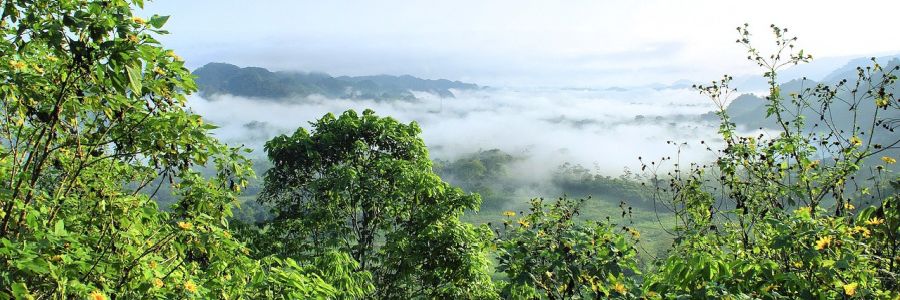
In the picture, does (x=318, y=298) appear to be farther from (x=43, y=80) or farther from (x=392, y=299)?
(x=392, y=299)

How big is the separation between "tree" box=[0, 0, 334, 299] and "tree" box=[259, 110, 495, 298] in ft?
27.6

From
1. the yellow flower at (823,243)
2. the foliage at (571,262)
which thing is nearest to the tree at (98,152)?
the foliage at (571,262)

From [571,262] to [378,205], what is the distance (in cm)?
1213

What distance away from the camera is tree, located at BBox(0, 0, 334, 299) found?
416cm

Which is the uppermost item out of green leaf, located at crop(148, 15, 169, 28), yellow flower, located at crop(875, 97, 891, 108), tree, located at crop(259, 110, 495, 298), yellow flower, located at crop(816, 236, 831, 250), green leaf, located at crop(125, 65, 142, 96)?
green leaf, located at crop(148, 15, 169, 28)

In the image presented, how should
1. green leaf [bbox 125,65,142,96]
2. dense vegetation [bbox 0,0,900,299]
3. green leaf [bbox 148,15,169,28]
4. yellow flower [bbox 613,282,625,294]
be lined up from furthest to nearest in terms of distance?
yellow flower [bbox 613,282,625,294], dense vegetation [bbox 0,0,900,299], green leaf [bbox 148,15,169,28], green leaf [bbox 125,65,142,96]

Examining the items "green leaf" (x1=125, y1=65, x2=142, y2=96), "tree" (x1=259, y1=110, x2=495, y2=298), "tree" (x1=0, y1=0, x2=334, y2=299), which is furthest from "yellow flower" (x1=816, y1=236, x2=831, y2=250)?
"tree" (x1=259, y1=110, x2=495, y2=298)

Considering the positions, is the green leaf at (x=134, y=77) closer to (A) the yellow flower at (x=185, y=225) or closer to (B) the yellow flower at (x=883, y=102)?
(A) the yellow flower at (x=185, y=225)

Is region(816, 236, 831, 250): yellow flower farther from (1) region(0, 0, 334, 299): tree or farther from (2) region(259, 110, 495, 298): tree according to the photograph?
(2) region(259, 110, 495, 298): tree

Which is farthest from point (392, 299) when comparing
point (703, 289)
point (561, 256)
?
point (703, 289)

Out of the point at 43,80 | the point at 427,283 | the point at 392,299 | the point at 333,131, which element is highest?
the point at 43,80

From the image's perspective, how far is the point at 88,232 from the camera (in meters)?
6.61

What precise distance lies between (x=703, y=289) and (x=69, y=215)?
294 inches

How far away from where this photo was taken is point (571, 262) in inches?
269
